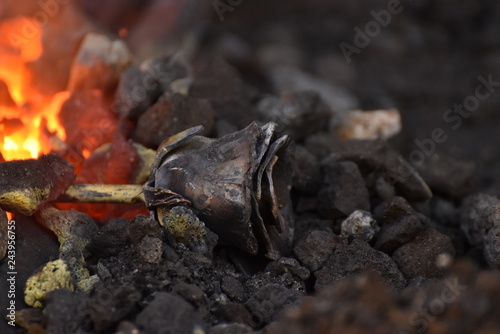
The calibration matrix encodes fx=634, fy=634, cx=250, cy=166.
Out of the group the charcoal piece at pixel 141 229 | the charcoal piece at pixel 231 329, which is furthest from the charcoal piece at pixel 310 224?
the charcoal piece at pixel 231 329

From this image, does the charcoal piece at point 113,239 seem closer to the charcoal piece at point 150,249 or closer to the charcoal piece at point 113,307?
the charcoal piece at point 150,249

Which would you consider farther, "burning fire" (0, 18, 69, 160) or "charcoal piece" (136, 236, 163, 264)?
"burning fire" (0, 18, 69, 160)

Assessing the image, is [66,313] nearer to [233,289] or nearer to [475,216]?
[233,289]

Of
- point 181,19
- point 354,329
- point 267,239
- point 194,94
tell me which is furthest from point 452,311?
point 181,19

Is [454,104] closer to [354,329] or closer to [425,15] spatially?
[425,15]

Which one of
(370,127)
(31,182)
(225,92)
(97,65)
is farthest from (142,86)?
(370,127)

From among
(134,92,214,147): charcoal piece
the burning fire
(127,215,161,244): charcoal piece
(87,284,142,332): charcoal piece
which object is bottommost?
(87,284,142,332): charcoal piece

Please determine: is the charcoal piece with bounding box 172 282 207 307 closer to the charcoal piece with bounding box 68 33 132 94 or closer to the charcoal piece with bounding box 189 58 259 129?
the charcoal piece with bounding box 189 58 259 129

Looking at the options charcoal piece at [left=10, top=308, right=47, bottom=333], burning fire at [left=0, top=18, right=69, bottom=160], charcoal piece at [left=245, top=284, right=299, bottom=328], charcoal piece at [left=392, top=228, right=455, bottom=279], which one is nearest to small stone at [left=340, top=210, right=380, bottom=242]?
Result: charcoal piece at [left=392, top=228, right=455, bottom=279]
